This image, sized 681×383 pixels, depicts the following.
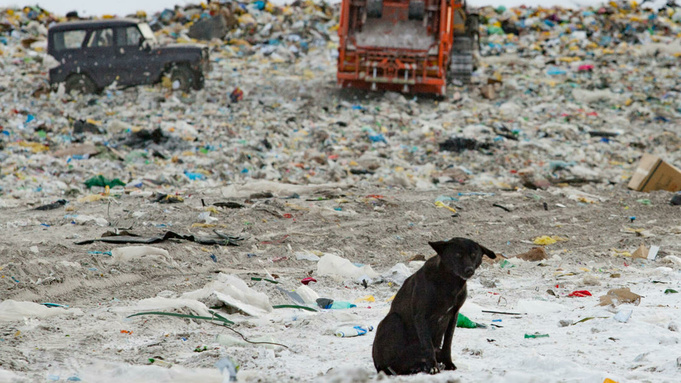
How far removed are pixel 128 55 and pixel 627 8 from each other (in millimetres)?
13120

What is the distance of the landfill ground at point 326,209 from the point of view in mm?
3260

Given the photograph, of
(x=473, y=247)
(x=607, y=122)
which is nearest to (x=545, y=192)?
(x=607, y=122)

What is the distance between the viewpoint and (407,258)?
229 inches

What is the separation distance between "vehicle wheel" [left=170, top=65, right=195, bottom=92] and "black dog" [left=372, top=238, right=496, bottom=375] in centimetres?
1112

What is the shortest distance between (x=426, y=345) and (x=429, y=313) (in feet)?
0.42

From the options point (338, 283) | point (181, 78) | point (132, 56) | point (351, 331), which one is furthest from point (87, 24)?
point (351, 331)

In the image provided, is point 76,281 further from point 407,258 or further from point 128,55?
point 128,55

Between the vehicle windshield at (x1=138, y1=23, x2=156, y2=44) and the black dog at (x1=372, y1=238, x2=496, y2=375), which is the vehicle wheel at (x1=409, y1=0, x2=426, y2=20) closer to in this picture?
the vehicle windshield at (x1=138, y1=23, x2=156, y2=44)

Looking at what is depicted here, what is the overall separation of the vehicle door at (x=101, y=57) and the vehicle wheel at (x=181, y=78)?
1.06 metres

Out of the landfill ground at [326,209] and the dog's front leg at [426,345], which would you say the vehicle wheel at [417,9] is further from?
the dog's front leg at [426,345]

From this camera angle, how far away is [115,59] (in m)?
13.2

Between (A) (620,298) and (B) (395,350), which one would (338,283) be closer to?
(A) (620,298)

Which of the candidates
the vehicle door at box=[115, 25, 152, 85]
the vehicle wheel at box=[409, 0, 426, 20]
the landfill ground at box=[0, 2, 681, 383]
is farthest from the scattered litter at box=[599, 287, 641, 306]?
the vehicle door at box=[115, 25, 152, 85]

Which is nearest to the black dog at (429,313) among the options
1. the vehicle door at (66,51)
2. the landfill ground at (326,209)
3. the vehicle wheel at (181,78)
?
the landfill ground at (326,209)
